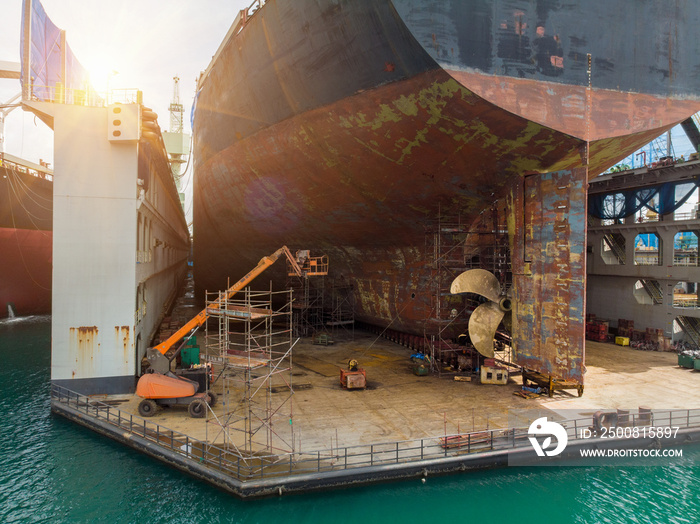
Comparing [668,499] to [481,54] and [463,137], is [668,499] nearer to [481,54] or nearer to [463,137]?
[463,137]

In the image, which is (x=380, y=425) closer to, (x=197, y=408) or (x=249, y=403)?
(x=249, y=403)

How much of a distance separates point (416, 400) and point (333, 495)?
534cm

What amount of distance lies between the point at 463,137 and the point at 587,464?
9803 mm

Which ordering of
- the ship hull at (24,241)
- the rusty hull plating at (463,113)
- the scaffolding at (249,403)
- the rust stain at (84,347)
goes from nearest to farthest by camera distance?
the scaffolding at (249,403) < the rusty hull plating at (463,113) < the rust stain at (84,347) < the ship hull at (24,241)

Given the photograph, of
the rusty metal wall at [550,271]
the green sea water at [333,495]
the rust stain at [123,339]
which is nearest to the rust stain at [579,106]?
the rusty metal wall at [550,271]

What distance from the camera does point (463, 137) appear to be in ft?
44.5

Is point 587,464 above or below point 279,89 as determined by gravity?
below

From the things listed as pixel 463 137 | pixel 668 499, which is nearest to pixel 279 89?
pixel 463 137

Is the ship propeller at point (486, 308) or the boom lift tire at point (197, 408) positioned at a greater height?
the ship propeller at point (486, 308)

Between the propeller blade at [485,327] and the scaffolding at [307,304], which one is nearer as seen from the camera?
the propeller blade at [485,327]

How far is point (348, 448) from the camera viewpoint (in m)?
10.3

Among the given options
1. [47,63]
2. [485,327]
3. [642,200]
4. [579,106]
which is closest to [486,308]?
[485,327]

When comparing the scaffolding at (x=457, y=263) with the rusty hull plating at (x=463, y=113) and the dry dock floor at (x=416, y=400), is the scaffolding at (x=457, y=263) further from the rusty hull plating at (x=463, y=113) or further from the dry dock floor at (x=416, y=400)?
the dry dock floor at (x=416, y=400)

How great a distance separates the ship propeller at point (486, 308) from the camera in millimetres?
16859
